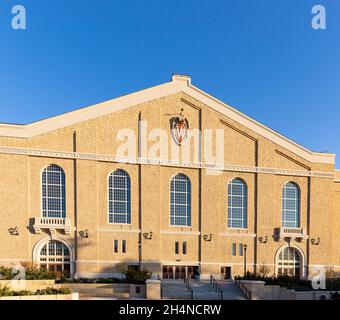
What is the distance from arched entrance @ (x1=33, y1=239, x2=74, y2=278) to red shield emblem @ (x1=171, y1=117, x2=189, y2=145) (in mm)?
14088

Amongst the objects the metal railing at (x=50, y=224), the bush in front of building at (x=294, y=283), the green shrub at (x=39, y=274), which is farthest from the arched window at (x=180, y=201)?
the green shrub at (x=39, y=274)

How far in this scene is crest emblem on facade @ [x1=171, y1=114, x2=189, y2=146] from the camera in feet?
113

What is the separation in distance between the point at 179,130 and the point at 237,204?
9.60 meters

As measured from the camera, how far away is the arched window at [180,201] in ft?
113

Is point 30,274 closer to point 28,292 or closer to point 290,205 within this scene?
point 28,292

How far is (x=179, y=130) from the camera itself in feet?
113

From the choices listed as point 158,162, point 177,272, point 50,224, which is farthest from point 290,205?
point 50,224

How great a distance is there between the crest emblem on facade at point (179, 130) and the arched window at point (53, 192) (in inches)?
438

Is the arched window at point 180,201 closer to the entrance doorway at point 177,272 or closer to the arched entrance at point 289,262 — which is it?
the entrance doorway at point 177,272

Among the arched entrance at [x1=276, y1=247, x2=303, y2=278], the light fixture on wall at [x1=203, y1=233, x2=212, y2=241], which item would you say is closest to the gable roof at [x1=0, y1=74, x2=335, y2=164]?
the arched entrance at [x1=276, y1=247, x2=303, y2=278]

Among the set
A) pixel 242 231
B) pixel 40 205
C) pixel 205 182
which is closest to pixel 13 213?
pixel 40 205

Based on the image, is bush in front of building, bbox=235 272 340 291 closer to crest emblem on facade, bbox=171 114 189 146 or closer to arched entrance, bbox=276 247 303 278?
arched entrance, bbox=276 247 303 278
